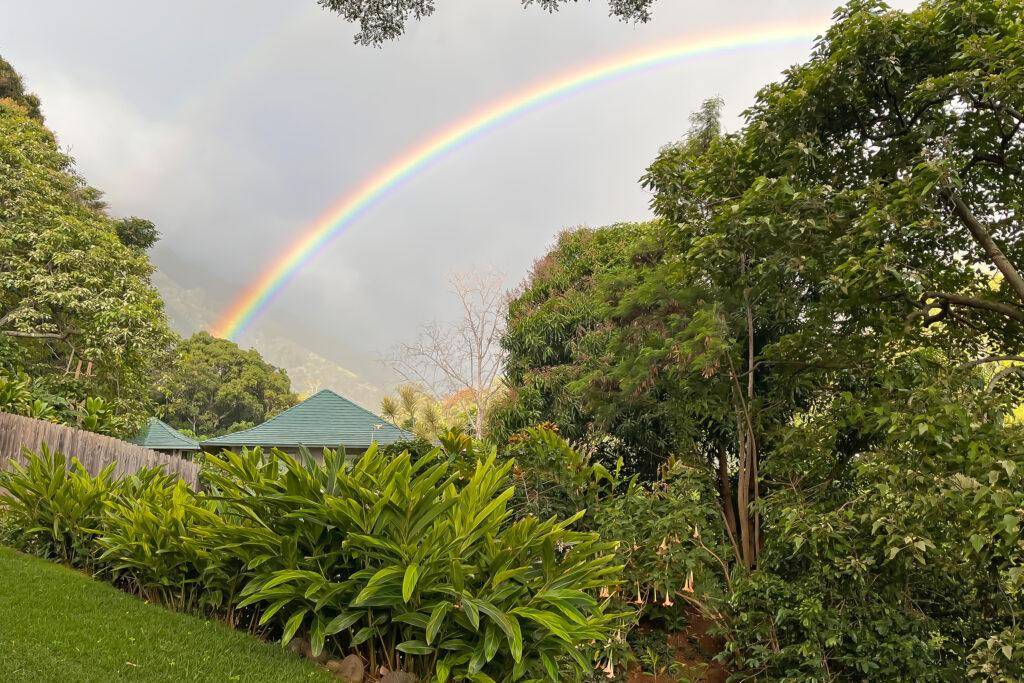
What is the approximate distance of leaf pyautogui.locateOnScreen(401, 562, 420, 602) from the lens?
3567mm

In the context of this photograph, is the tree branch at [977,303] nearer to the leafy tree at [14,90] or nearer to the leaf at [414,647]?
the leaf at [414,647]

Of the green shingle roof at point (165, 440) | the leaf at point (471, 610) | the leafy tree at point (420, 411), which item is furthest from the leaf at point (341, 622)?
the green shingle roof at point (165, 440)

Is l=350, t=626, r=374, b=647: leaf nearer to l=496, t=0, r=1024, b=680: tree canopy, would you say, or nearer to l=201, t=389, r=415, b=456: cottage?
l=496, t=0, r=1024, b=680: tree canopy

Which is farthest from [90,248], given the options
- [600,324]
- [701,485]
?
[701,485]

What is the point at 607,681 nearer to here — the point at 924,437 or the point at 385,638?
the point at 385,638

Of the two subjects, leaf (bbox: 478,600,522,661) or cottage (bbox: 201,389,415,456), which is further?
cottage (bbox: 201,389,415,456)

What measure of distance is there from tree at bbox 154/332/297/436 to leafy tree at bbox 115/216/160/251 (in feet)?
62.0

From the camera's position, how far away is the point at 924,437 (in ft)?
18.4

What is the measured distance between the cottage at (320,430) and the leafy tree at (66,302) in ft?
20.7

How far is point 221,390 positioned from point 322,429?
27.0 metres

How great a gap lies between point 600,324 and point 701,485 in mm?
6055

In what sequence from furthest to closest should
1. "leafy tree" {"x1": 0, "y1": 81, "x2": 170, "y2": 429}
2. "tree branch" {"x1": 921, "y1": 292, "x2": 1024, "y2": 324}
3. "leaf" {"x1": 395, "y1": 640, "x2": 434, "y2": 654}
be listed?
"leafy tree" {"x1": 0, "y1": 81, "x2": 170, "y2": 429} < "tree branch" {"x1": 921, "y1": 292, "x2": 1024, "y2": 324} < "leaf" {"x1": 395, "y1": 640, "x2": 434, "y2": 654}

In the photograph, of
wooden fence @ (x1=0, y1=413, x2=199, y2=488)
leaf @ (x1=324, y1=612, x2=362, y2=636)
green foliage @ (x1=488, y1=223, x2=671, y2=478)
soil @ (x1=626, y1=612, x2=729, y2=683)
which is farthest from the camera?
green foliage @ (x1=488, y1=223, x2=671, y2=478)

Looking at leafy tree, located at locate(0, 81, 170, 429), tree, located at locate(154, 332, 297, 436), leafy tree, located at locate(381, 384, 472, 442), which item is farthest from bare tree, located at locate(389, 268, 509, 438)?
tree, located at locate(154, 332, 297, 436)
